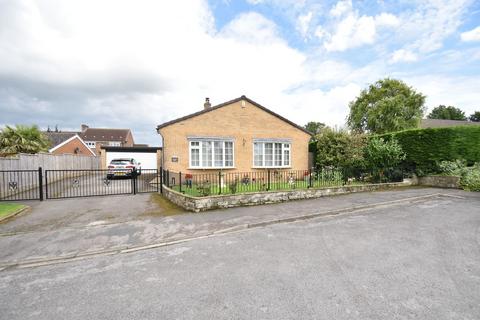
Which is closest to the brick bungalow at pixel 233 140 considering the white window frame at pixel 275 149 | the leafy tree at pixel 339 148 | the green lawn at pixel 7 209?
the white window frame at pixel 275 149

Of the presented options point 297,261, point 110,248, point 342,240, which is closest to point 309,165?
point 342,240

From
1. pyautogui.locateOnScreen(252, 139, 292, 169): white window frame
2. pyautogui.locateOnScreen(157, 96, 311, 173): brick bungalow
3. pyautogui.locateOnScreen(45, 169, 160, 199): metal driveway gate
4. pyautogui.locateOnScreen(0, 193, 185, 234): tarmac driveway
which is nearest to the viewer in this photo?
pyautogui.locateOnScreen(0, 193, 185, 234): tarmac driveway

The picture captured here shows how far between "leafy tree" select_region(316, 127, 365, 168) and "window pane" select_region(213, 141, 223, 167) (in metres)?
7.67

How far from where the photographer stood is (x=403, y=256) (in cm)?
438

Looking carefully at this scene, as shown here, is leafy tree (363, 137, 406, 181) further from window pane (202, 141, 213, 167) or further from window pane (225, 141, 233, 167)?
window pane (202, 141, 213, 167)

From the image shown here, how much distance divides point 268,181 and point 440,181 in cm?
1128

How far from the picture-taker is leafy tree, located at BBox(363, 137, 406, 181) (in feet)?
44.0

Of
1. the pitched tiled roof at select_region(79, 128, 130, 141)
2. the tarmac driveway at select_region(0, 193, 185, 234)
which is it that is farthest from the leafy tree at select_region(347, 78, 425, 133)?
the pitched tiled roof at select_region(79, 128, 130, 141)

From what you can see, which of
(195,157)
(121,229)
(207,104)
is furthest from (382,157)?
(121,229)

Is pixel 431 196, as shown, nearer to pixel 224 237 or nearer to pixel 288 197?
pixel 288 197

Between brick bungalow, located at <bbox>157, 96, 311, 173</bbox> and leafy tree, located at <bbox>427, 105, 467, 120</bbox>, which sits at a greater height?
leafy tree, located at <bbox>427, 105, 467, 120</bbox>

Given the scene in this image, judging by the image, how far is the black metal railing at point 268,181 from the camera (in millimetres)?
9594

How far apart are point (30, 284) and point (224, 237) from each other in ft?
12.2

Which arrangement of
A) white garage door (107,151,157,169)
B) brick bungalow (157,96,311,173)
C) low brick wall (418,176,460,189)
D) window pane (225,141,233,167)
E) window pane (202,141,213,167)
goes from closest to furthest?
low brick wall (418,176,460,189), brick bungalow (157,96,311,173), window pane (202,141,213,167), window pane (225,141,233,167), white garage door (107,151,157,169)
